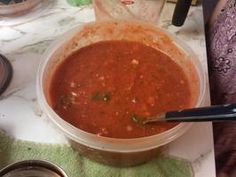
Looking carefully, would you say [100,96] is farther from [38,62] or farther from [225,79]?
[225,79]

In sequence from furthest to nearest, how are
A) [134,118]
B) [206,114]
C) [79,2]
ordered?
[79,2], [134,118], [206,114]

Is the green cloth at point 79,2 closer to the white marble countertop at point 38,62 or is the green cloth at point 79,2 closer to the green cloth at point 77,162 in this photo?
the white marble countertop at point 38,62

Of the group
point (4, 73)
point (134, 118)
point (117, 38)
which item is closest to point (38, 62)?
point (4, 73)

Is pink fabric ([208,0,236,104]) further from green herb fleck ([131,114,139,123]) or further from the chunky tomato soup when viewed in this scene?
green herb fleck ([131,114,139,123])

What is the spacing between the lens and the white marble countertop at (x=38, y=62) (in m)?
0.80

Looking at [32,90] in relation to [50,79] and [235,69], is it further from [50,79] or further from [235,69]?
[235,69]

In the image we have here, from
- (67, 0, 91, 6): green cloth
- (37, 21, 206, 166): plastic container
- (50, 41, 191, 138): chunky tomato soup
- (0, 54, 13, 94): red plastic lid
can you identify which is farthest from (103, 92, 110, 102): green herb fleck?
(67, 0, 91, 6): green cloth

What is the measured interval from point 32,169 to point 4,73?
1.01ft

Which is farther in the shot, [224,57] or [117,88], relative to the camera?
[224,57]

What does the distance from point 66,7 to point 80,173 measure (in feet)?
1.67

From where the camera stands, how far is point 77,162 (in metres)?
0.76

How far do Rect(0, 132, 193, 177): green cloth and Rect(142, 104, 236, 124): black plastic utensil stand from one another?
10 cm

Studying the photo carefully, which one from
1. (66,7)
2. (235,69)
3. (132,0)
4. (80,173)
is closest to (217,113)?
(80,173)

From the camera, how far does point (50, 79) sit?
82 centimetres
